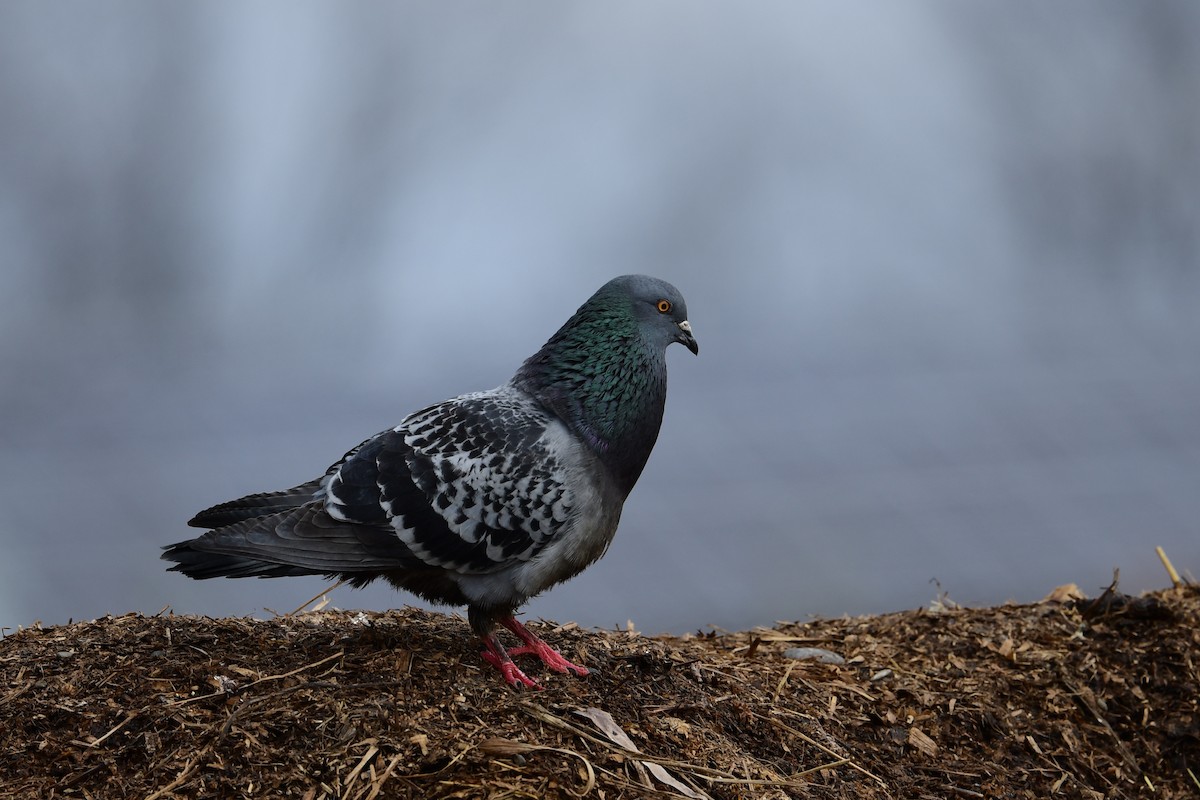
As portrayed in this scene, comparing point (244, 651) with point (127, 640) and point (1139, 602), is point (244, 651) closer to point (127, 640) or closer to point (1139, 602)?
point (127, 640)

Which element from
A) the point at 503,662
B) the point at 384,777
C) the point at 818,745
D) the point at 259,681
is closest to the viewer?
the point at 384,777

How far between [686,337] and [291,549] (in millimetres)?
1852

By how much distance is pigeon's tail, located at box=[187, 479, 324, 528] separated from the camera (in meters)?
4.62

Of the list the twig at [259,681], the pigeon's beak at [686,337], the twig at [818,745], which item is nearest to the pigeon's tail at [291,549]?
the twig at [259,681]

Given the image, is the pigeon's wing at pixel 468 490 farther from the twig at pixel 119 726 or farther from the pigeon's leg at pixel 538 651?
the twig at pixel 119 726

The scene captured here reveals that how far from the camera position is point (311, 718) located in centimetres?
398

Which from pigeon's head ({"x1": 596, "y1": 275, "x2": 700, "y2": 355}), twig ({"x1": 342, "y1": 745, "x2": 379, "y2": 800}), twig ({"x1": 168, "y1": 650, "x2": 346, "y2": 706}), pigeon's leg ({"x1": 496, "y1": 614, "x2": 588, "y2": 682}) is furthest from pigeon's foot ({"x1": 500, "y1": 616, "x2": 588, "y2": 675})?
pigeon's head ({"x1": 596, "y1": 275, "x2": 700, "y2": 355})

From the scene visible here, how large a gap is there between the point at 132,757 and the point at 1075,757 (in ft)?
13.4

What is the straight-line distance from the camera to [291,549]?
442cm

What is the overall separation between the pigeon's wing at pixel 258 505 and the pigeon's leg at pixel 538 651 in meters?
0.94

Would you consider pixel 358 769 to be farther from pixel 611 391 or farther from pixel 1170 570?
pixel 1170 570

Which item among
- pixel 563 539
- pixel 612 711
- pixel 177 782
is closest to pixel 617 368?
pixel 563 539

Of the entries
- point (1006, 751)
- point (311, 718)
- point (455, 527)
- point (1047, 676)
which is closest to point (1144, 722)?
point (1047, 676)

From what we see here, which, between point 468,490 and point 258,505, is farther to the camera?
point 258,505
